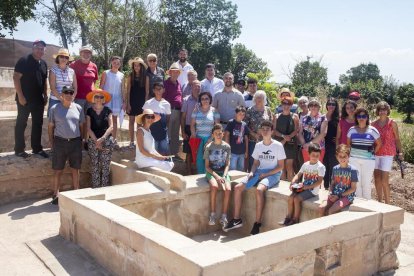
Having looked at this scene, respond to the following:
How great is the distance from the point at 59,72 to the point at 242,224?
358 centimetres

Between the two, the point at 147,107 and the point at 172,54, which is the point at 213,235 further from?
the point at 172,54

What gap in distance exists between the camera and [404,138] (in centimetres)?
1090

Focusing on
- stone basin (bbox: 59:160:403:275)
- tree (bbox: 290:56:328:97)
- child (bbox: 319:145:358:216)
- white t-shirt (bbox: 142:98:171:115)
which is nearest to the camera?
stone basin (bbox: 59:160:403:275)

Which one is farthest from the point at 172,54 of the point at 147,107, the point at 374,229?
the point at 374,229

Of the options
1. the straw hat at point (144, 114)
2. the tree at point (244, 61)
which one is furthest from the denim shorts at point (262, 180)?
the tree at point (244, 61)

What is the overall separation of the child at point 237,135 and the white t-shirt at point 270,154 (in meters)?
0.88

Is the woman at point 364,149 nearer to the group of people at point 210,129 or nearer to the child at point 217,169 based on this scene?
the group of people at point 210,129

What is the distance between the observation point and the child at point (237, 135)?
6816 millimetres

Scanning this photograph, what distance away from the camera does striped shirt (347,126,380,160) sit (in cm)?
614

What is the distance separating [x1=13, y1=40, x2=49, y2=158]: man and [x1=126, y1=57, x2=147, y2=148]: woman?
1384 mm

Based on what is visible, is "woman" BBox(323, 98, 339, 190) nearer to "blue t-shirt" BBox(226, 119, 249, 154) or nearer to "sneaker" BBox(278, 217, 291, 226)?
"blue t-shirt" BBox(226, 119, 249, 154)

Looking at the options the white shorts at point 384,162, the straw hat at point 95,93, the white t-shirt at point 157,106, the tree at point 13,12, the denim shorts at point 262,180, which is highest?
the tree at point 13,12

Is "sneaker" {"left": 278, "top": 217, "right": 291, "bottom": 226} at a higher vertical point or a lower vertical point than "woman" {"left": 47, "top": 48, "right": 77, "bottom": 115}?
lower

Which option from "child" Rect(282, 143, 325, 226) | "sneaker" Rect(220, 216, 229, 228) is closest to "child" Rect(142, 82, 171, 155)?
"sneaker" Rect(220, 216, 229, 228)
